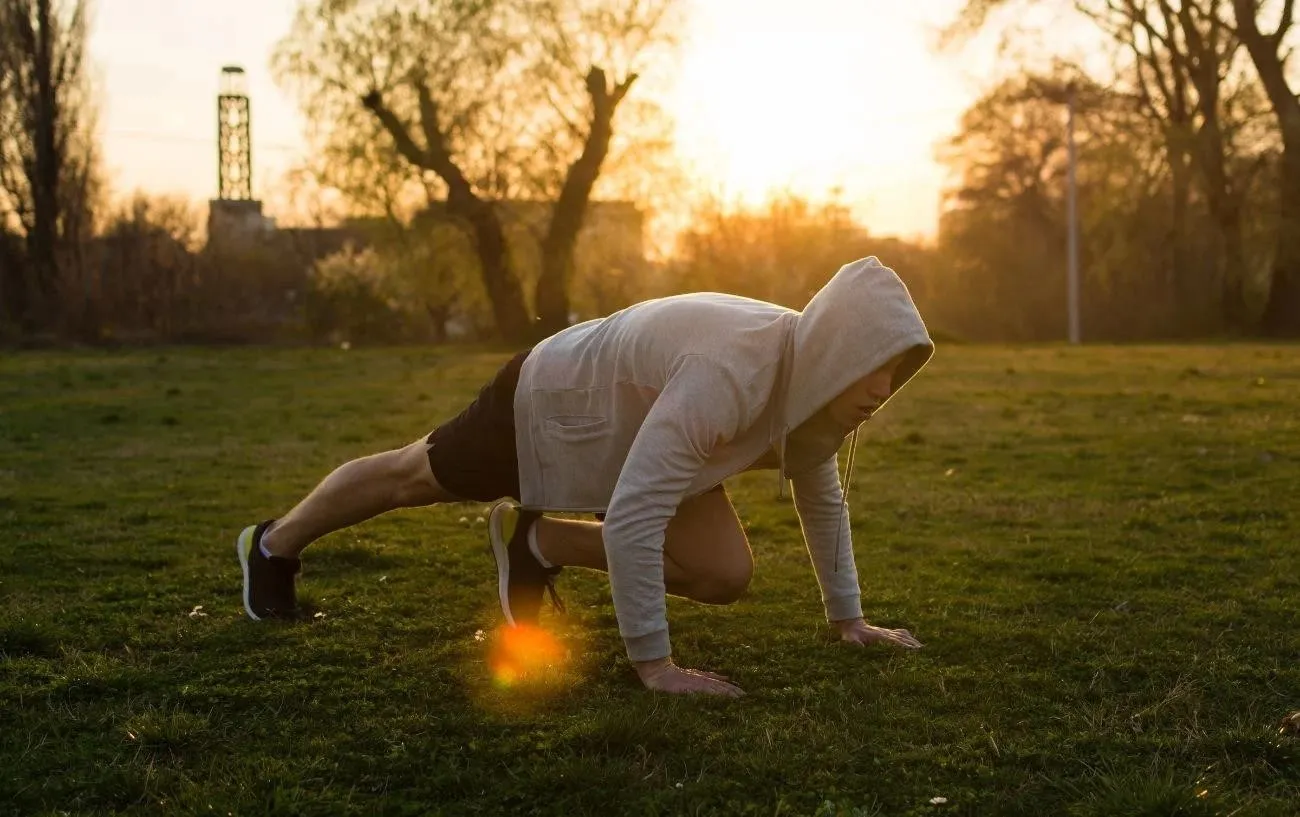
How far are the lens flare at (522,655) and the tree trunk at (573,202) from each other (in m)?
25.1

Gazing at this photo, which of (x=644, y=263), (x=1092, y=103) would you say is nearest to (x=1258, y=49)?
(x=1092, y=103)

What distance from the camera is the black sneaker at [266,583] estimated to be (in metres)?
3.95

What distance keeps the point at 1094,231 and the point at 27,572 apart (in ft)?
105

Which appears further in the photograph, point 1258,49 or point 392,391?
point 1258,49

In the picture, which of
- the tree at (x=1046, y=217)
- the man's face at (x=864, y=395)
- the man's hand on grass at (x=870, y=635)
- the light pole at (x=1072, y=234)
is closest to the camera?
the man's face at (x=864, y=395)

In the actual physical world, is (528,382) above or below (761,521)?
above

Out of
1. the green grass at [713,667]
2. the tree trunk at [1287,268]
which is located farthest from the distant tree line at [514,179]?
the green grass at [713,667]

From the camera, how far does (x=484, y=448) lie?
139 inches

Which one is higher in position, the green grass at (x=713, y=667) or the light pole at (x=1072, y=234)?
the light pole at (x=1072, y=234)

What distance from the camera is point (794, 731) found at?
2.90 m

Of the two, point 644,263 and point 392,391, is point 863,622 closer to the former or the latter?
point 392,391

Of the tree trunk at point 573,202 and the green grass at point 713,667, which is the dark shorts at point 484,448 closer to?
the green grass at point 713,667

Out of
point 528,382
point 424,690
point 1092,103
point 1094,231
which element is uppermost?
point 1092,103

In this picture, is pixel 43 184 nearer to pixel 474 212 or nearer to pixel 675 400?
pixel 474 212
